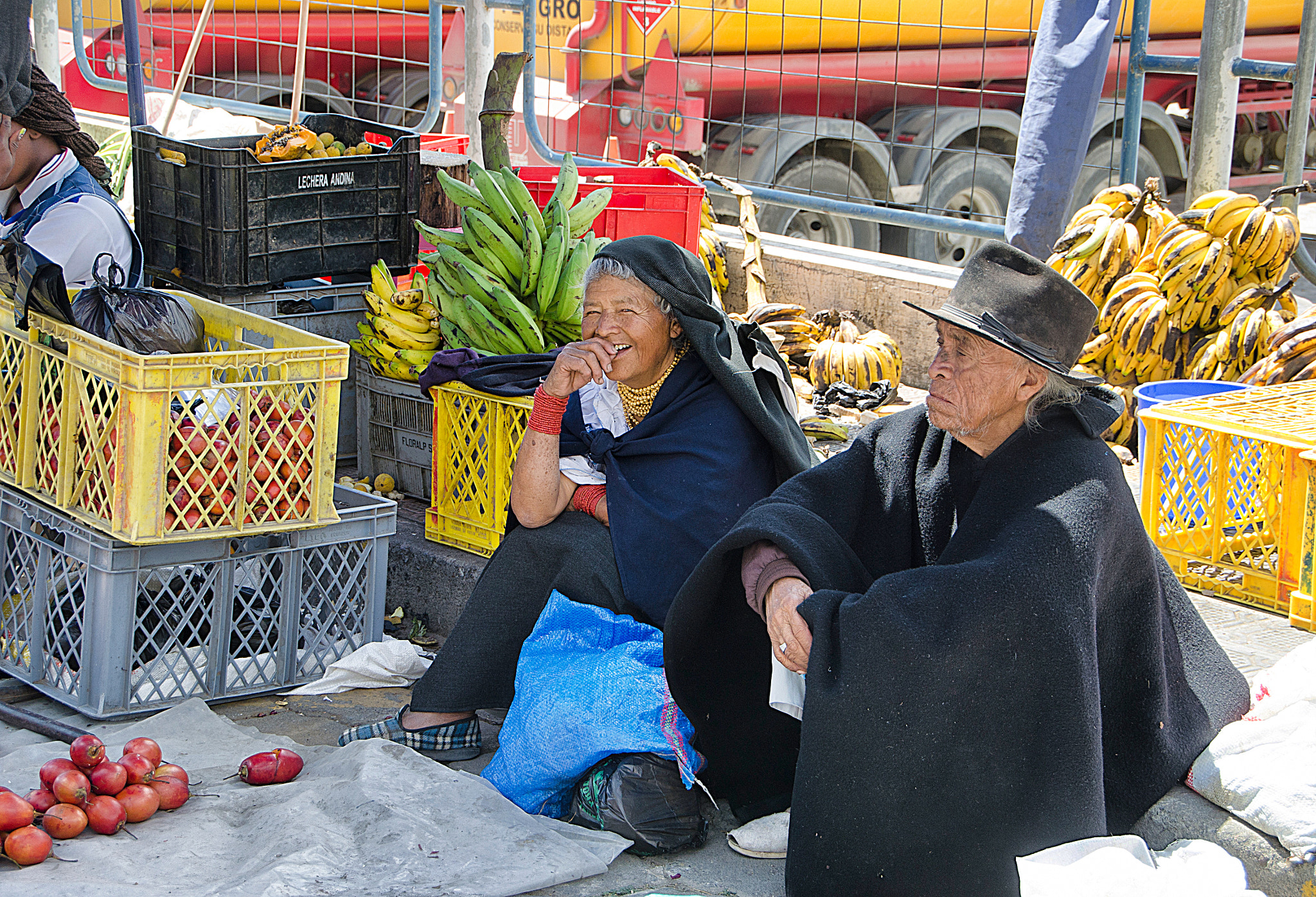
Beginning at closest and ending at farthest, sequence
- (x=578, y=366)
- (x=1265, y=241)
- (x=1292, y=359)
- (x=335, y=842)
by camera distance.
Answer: (x=335, y=842) < (x=578, y=366) < (x=1292, y=359) < (x=1265, y=241)

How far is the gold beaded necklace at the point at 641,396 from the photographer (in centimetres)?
325

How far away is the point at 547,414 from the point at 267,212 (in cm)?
174

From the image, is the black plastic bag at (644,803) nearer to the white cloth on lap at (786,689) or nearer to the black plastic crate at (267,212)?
the white cloth on lap at (786,689)

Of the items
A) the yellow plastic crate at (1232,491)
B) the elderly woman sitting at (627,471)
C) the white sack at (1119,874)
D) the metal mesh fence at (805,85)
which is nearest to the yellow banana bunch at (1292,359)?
the yellow plastic crate at (1232,491)

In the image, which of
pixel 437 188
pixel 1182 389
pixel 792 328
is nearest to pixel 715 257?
pixel 792 328

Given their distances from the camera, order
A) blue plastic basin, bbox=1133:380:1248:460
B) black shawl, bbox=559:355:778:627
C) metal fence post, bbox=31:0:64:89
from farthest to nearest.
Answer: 1. metal fence post, bbox=31:0:64:89
2. blue plastic basin, bbox=1133:380:1248:460
3. black shawl, bbox=559:355:778:627

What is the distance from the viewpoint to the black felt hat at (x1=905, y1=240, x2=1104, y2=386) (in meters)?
2.43

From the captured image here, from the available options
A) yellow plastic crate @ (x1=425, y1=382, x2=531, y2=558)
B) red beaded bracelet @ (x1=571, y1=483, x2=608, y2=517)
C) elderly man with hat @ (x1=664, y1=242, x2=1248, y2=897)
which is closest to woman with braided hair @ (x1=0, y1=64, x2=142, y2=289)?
yellow plastic crate @ (x1=425, y1=382, x2=531, y2=558)

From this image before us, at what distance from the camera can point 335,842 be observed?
8.73 feet

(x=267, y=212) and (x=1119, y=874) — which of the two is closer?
(x=1119, y=874)

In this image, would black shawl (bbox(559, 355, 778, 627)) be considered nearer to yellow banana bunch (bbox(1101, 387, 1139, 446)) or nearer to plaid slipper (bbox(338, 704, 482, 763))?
plaid slipper (bbox(338, 704, 482, 763))

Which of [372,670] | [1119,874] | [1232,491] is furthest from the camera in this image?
[372,670]

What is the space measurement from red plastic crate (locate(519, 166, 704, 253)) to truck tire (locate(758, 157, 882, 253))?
2.90 metres

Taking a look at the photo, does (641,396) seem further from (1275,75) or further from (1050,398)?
(1275,75)
